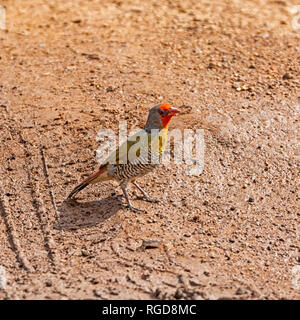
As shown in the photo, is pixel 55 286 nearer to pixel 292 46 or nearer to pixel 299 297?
pixel 299 297

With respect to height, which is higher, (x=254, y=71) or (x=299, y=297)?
(x=254, y=71)

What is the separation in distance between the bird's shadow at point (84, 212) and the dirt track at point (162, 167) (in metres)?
0.02

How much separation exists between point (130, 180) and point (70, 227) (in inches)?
31.0

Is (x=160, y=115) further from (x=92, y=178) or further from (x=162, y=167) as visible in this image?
(x=92, y=178)

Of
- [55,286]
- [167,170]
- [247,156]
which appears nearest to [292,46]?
[247,156]

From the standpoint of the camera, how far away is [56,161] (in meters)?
7.32

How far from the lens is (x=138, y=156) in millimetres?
6434

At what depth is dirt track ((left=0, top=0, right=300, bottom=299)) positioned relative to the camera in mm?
5707

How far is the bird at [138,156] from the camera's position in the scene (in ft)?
21.1

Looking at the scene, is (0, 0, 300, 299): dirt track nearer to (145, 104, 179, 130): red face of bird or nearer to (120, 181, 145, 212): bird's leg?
(120, 181, 145, 212): bird's leg

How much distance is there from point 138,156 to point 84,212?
0.83m

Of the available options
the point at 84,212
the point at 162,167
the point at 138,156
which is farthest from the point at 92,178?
the point at 162,167

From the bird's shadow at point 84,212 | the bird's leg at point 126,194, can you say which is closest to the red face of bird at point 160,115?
the bird's leg at point 126,194

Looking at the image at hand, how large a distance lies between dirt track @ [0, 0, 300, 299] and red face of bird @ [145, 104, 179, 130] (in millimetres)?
728
